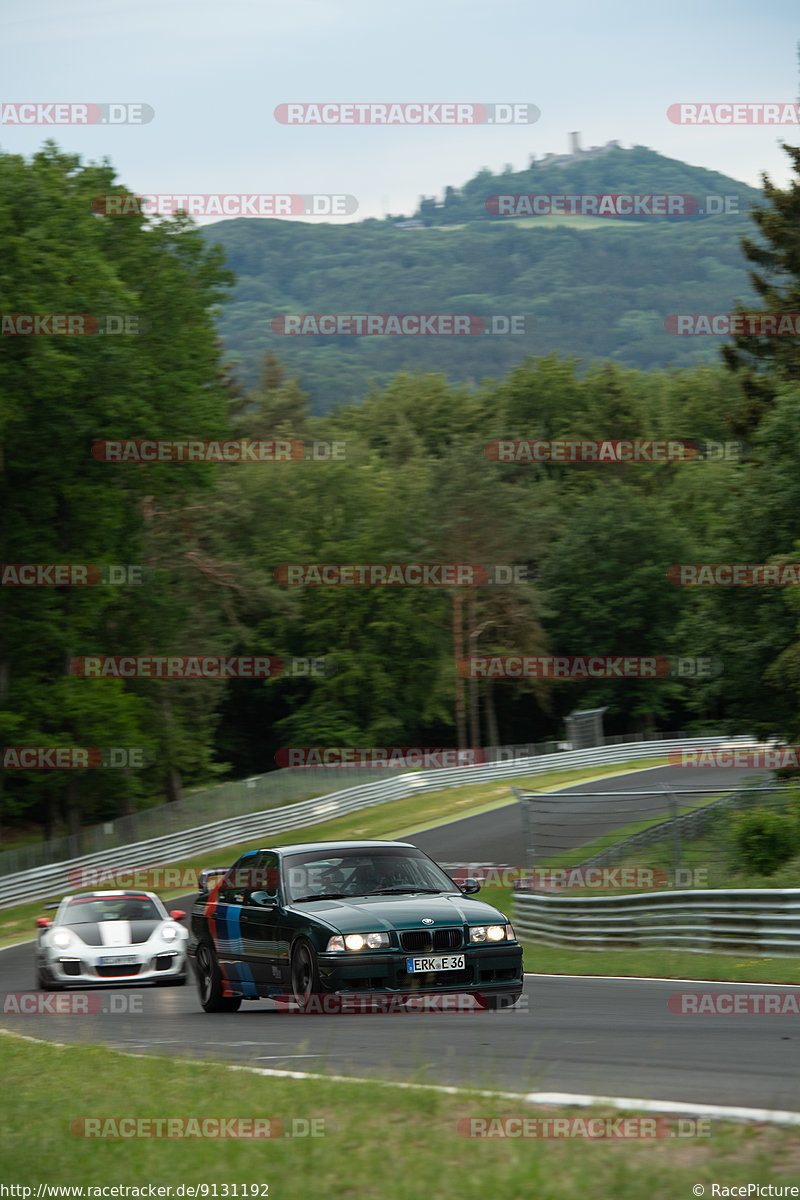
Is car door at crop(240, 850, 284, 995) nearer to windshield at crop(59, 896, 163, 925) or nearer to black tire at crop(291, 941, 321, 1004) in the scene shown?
black tire at crop(291, 941, 321, 1004)

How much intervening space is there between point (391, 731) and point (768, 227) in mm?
32297

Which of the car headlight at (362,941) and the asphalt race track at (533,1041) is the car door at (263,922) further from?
the car headlight at (362,941)

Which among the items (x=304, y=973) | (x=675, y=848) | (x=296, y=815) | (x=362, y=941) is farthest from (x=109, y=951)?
(x=296, y=815)

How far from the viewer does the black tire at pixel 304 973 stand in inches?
436

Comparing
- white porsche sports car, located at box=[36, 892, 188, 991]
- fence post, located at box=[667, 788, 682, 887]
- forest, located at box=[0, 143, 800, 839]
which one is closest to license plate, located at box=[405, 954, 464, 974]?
fence post, located at box=[667, 788, 682, 887]

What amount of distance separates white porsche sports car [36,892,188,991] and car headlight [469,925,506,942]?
708 centimetres

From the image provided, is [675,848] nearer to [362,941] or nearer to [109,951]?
[109,951]

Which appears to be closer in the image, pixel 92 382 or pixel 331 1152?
pixel 331 1152

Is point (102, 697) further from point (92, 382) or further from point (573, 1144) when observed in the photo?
point (573, 1144)

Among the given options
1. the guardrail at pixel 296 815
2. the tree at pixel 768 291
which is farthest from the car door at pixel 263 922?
the tree at pixel 768 291

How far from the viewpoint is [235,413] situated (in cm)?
9225

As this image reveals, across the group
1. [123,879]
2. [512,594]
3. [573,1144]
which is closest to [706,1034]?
[573,1144]

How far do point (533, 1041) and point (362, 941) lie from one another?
220 cm

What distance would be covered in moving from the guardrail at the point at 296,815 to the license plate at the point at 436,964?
25.8m
